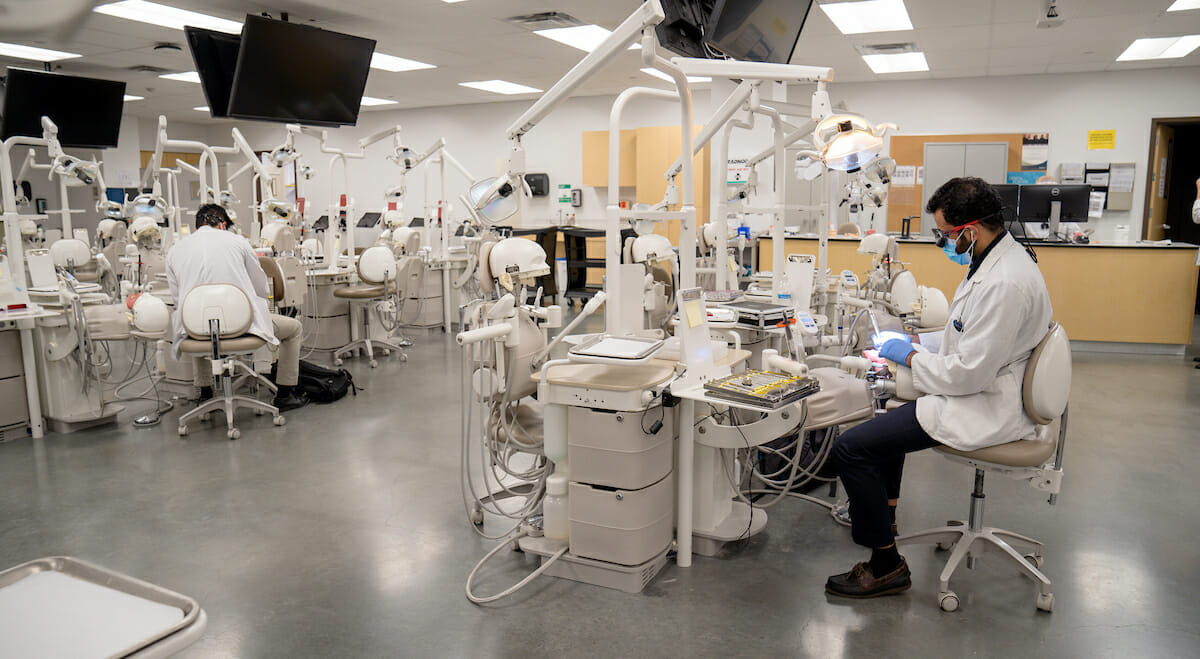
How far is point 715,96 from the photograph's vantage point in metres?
9.45

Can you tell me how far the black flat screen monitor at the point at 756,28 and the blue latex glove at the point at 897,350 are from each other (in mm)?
1557

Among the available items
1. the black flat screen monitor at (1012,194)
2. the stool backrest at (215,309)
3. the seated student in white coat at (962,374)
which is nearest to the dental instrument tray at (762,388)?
the seated student in white coat at (962,374)

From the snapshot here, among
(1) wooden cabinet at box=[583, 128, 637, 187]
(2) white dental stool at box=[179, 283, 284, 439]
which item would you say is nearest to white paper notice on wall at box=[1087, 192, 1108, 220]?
(1) wooden cabinet at box=[583, 128, 637, 187]

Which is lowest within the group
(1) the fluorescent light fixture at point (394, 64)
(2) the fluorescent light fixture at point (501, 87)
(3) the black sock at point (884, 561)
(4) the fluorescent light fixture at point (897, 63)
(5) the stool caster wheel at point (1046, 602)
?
(5) the stool caster wheel at point (1046, 602)

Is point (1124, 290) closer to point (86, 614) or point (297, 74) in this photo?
point (297, 74)

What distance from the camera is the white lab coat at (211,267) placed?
4.60 meters

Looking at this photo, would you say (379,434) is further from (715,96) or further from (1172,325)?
(1172,325)

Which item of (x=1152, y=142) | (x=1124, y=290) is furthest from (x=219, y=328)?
(x=1152, y=142)

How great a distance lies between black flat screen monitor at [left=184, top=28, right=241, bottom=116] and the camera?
6258 mm

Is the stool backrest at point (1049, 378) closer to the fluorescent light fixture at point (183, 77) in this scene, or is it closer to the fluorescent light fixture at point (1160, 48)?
the fluorescent light fixture at point (1160, 48)

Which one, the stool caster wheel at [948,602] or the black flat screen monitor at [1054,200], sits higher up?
the black flat screen monitor at [1054,200]

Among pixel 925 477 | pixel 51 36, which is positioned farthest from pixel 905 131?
pixel 51 36

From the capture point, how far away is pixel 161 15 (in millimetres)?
6730

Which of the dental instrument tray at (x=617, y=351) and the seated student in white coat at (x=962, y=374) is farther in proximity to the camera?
the dental instrument tray at (x=617, y=351)
